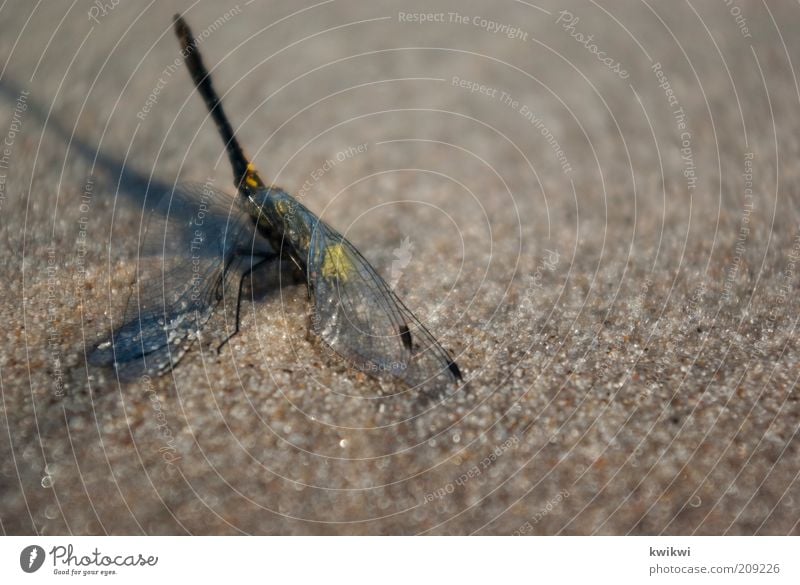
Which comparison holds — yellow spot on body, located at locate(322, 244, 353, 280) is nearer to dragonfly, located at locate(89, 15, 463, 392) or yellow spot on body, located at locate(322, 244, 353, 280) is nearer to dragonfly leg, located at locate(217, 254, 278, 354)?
dragonfly, located at locate(89, 15, 463, 392)

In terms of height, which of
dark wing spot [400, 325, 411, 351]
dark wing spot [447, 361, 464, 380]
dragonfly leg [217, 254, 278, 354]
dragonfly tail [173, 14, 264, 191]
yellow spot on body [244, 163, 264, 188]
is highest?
dragonfly tail [173, 14, 264, 191]

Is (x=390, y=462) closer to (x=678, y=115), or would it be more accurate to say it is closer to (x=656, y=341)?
(x=656, y=341)

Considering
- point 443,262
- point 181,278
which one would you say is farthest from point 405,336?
point 181,278

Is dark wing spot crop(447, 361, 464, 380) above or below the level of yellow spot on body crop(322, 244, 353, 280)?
below

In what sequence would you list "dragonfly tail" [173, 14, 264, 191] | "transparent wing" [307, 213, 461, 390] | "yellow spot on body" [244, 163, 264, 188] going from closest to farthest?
"transparent wing" [307, 213, 461, 390], "yellow spot on body" [244, 163, 264, 188], "dragonfly tail" [173, 14, 264, 191]

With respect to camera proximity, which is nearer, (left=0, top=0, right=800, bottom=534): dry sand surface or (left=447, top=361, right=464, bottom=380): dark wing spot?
(left=0, top=0, right=800, bottom=534): dry sand surface

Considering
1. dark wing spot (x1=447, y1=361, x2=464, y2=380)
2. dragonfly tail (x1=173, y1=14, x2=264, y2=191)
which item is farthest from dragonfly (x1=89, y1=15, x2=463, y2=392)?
dragonfly tail (x1=173, y1=14, x2=264, y2=191)

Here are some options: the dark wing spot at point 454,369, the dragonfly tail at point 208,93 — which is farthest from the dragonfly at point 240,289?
the dragonfly tail at point 208,93
